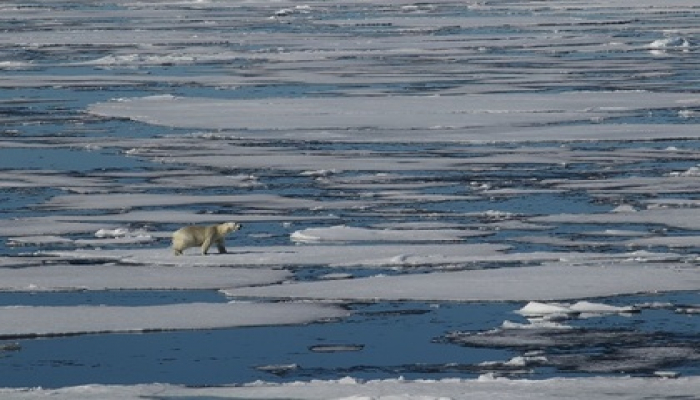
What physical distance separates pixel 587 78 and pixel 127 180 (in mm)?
8851

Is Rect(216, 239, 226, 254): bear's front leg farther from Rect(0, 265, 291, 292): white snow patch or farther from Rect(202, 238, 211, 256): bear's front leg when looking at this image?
Rect(0, 265, 291, 292): white snow patch

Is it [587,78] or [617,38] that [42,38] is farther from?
[587,78]

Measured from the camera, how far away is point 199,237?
353 inches

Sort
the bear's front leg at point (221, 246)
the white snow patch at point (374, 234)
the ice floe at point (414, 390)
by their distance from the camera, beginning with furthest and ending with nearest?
1. the white snow patch at point (374, 234)
2. the bear's front leg at point (221, 246)
3. the ice floe at point (414, 390)

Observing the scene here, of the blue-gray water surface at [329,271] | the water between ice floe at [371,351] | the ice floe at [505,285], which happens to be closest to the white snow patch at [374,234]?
the blue-gray water surface at [329,271]

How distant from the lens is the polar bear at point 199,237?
890 centimetres

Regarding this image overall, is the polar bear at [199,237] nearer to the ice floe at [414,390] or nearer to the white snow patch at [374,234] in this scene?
the white snow patch at [374,234]

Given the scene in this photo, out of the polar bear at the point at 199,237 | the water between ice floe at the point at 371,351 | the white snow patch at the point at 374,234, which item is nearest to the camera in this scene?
the water between ice floe at the point at 371,351

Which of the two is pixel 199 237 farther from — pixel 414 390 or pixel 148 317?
pixel 414 390

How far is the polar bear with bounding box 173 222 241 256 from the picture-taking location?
890cm

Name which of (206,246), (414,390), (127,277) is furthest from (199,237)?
(414,390)

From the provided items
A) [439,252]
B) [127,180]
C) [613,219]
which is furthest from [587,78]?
[439,252]

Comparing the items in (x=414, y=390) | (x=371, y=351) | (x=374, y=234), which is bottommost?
(x=374, y=234)

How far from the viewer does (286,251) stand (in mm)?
9023
